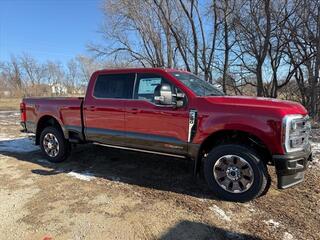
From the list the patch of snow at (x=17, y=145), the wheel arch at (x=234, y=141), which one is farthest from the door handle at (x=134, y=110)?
the patch of snow at (x=17, y=145)

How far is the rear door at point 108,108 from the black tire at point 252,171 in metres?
1.79

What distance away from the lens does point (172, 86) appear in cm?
488

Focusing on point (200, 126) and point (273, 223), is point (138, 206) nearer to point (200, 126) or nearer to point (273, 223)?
point (200, 126)

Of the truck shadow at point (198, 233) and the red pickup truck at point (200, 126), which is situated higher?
the red pickup truck at point (200, 126)

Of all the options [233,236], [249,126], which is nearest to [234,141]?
[249,126]

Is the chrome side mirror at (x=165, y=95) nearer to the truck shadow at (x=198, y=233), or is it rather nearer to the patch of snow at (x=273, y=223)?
the truck shadow at (x=198, y=233)

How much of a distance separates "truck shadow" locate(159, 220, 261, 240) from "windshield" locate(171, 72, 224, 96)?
2080 mm

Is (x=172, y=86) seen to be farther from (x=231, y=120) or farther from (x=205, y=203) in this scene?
(x=205, y=203)

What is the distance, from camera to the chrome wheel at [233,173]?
429 centimetres

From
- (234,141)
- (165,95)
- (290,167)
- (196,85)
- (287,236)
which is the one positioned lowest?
(287,236)

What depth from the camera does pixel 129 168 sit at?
6.00m

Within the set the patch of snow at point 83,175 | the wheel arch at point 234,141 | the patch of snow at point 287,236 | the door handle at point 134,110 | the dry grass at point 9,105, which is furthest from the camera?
the dry grass at point 9,105

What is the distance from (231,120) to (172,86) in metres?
1.16

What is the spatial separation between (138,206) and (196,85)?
2.23 meters
